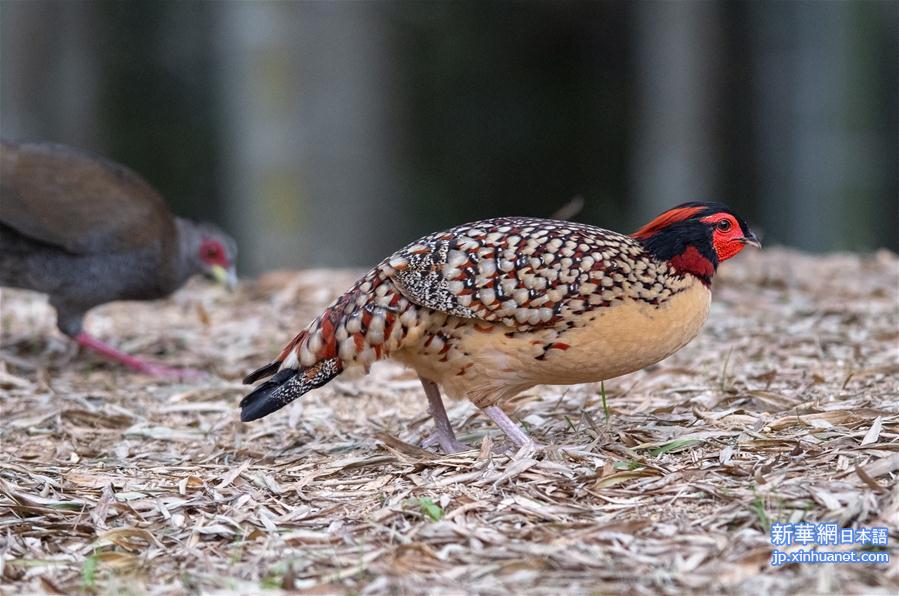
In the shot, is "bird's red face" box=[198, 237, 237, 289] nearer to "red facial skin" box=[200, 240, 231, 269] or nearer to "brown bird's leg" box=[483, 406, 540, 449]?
"red facial skin" box=[200, 240, 231, 269]

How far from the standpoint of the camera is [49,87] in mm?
13805

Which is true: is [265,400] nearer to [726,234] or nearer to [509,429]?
[509,429]

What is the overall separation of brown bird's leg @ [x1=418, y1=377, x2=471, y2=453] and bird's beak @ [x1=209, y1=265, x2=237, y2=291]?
3249mm

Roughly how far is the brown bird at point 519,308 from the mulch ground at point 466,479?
24 cm

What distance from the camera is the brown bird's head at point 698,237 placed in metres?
4.26

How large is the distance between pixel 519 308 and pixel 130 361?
3.09 m

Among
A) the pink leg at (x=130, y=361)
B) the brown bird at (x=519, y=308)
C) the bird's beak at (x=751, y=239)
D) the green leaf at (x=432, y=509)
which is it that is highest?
the bird's beak at (x=751, y=239)

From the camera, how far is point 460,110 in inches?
643

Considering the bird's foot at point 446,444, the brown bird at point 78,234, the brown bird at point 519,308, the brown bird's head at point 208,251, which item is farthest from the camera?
the brown bird's head at point 208,251

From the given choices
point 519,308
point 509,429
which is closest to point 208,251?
point 509,429

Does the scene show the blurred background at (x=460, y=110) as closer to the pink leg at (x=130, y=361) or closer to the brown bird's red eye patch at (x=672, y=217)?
the pink leg at (x=130, y=361)

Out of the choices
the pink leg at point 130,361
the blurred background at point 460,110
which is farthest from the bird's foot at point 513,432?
Answer: the blurred background at point 460,110

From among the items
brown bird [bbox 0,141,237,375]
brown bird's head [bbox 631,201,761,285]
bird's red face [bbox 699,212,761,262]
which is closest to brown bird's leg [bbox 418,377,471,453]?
brown bird's head [bbox 631,201,761,285]

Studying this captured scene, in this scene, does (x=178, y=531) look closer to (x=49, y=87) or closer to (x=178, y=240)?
(x=178, y=240)
